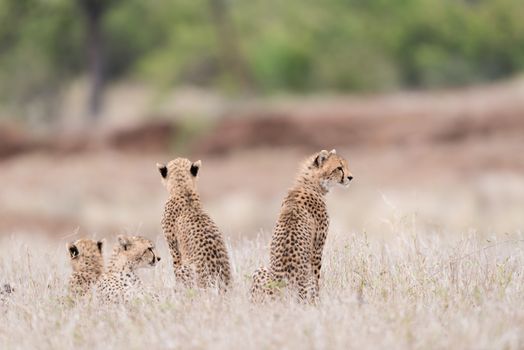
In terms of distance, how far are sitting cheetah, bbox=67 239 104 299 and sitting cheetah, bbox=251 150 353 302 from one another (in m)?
1.59

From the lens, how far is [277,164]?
2912 centimetres

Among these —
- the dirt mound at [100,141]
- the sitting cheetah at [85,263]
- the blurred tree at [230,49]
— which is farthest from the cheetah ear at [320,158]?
the blurred tree at [230,49]

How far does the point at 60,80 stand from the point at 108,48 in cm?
672

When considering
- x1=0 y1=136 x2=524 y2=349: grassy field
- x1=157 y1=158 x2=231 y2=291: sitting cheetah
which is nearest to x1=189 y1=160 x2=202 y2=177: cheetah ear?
x1=157 y1=158 x2=231 y2=291: sitting cheetah

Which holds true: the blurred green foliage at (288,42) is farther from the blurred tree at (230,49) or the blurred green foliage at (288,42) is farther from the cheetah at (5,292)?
the cheetah at (5,292)

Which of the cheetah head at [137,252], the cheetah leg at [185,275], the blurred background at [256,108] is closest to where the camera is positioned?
the cheetah leg at [185,275]

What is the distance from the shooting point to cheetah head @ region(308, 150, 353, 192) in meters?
7.62

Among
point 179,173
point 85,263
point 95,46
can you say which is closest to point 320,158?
point 179,173

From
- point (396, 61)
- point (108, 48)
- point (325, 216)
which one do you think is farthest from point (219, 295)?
point (108, 48)

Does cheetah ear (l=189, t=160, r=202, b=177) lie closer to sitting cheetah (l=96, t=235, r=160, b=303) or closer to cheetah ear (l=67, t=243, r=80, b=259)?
sitting cheetah (l=96, t=235, r=160, b=303)

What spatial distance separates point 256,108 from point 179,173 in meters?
24.3

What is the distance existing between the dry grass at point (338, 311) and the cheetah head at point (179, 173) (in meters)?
0.68

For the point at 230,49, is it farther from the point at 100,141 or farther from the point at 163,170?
the point at 163,170

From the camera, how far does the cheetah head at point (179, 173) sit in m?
8.02
